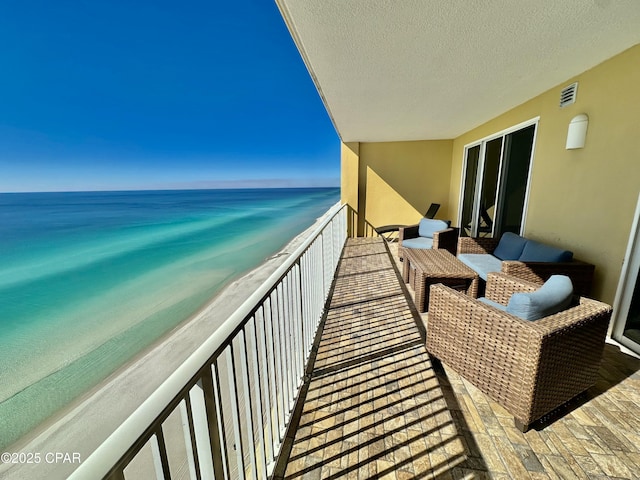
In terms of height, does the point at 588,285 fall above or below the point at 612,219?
below

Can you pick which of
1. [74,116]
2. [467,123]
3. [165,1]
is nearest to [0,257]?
[74,116]

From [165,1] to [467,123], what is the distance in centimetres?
1233

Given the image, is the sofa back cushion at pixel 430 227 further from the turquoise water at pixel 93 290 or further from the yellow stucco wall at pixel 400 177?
the turquoise water at pixel 93 290

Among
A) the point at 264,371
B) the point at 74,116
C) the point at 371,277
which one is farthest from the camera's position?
the point at 74,116

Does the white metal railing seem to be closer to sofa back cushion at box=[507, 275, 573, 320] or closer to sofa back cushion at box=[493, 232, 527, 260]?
sofa back cushion at box=[507, 275, 573, 320]

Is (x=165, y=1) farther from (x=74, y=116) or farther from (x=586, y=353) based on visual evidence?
(x=74, y=116)

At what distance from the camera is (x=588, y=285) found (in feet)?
8.34

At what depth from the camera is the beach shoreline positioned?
10.3 ft

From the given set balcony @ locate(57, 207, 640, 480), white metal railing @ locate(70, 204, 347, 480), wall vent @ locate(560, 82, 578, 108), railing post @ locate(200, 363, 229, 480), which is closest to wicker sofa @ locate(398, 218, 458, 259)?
wall vent @ locate(560, 82, 578, 108)

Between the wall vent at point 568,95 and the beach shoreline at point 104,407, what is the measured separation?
3163mm

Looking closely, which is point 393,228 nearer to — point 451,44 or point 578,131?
point 578,131

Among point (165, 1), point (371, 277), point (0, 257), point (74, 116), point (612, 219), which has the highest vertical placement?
point (165, 1)

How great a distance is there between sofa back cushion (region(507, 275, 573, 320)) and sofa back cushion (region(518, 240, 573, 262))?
131cm
